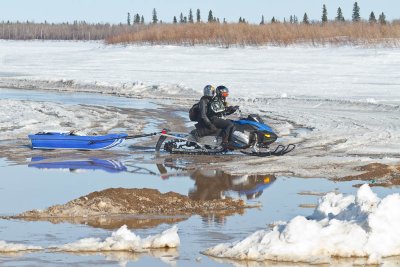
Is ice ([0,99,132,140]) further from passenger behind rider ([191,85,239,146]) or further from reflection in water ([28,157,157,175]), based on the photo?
passenger behind rider ([191,85,239,146])

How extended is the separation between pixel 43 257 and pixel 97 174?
6284 mm

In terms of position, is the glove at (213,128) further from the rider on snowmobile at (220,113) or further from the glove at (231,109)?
the glove at (231,109)

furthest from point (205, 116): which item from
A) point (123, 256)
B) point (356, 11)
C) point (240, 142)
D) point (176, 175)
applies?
point (356, 11)

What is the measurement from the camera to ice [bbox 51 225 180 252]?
9.66 m

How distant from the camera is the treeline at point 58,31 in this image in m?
137

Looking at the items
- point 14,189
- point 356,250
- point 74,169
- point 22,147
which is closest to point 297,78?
point 22,147

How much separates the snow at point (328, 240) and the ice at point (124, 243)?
47 cm

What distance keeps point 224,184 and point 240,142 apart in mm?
3253

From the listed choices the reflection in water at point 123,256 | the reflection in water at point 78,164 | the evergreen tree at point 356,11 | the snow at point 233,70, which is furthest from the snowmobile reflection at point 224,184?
the evergreen tree at point 356,11

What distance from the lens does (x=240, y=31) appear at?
59.4m

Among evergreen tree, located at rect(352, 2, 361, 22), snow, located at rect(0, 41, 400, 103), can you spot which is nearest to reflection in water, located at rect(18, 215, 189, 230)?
snow, located at rect(0, 41, 400, 103)

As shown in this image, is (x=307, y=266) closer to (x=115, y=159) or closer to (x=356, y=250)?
(x=356, y=250)

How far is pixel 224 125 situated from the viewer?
17.8 meters

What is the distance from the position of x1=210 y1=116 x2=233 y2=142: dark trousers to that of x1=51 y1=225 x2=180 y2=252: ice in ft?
25.5
